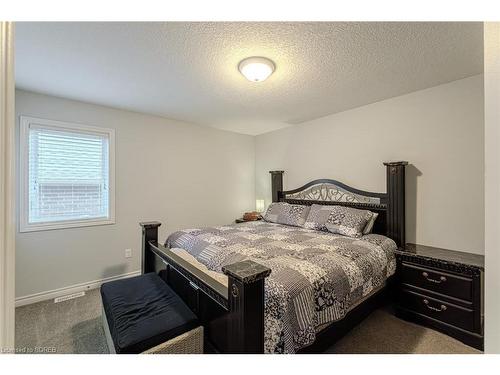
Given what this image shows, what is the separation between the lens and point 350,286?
1.69 meters

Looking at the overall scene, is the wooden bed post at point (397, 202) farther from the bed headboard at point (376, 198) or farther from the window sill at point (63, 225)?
the window sill at point (63, 225)

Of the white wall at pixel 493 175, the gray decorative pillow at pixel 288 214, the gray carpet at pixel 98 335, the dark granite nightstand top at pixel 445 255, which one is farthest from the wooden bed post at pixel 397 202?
the white wall at pixel 493 175

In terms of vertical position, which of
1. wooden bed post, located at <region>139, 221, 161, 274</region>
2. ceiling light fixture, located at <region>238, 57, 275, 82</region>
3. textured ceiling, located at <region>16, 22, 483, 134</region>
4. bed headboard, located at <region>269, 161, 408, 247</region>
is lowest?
wooden bed post, located at <region>139, 221, 161, 274</region>

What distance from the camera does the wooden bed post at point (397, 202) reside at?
248 cm

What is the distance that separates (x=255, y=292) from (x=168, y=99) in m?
2.49

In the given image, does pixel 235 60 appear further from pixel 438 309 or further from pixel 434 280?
pixel 438 309

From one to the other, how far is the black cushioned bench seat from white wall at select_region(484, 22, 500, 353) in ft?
4.48

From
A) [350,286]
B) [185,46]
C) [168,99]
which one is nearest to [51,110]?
[168,99]

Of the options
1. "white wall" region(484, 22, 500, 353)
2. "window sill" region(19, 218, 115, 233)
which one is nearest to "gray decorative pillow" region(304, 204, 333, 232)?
"white wall" region(484, 22, 500, 353)

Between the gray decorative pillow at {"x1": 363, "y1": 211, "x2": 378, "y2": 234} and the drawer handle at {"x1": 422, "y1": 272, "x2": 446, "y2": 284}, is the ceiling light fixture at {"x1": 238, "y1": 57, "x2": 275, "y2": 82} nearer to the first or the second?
the gray decorative pillow at {"x1": 363, "y1": 211, "x2": 378, "y2": 234}

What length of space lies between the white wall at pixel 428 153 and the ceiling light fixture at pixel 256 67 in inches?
67.4

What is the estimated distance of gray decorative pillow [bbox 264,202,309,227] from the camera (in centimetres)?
309

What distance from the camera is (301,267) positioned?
1.57 m
